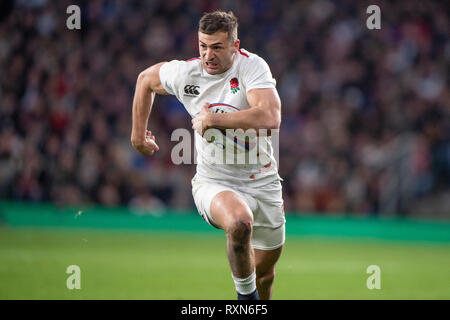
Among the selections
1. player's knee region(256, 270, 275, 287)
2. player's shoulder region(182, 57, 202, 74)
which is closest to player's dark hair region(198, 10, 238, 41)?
player's shoulder region(182, 57, 202, 74)

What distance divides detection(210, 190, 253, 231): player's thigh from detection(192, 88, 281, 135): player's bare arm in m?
0.52

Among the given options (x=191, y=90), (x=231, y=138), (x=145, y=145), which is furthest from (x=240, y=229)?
(x=145, y=145)

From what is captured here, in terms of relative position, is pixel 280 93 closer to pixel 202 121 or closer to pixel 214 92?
pixel 214 92

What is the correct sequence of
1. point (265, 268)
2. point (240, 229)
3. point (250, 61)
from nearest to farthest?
point (240, 229), point (250, 61), point (265, 268)

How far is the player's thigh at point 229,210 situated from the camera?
14.9ft

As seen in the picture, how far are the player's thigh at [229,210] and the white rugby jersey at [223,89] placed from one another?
0.33m

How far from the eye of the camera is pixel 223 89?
510 centimetres

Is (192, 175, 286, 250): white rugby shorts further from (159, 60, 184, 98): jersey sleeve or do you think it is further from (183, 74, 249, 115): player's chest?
(159, 60, 184, 98): jersey sleeve

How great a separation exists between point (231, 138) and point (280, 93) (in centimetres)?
984

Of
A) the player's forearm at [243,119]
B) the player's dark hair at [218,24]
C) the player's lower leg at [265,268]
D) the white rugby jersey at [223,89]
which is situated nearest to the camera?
the player's forearm at [243,119]

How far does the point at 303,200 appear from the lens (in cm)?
1294

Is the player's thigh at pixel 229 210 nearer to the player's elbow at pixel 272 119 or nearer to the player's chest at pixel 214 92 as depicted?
the player's elbow at pixel 272 119

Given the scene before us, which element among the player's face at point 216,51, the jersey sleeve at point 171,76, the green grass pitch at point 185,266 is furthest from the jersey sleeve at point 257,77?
the green grass pitch at point 185,266
